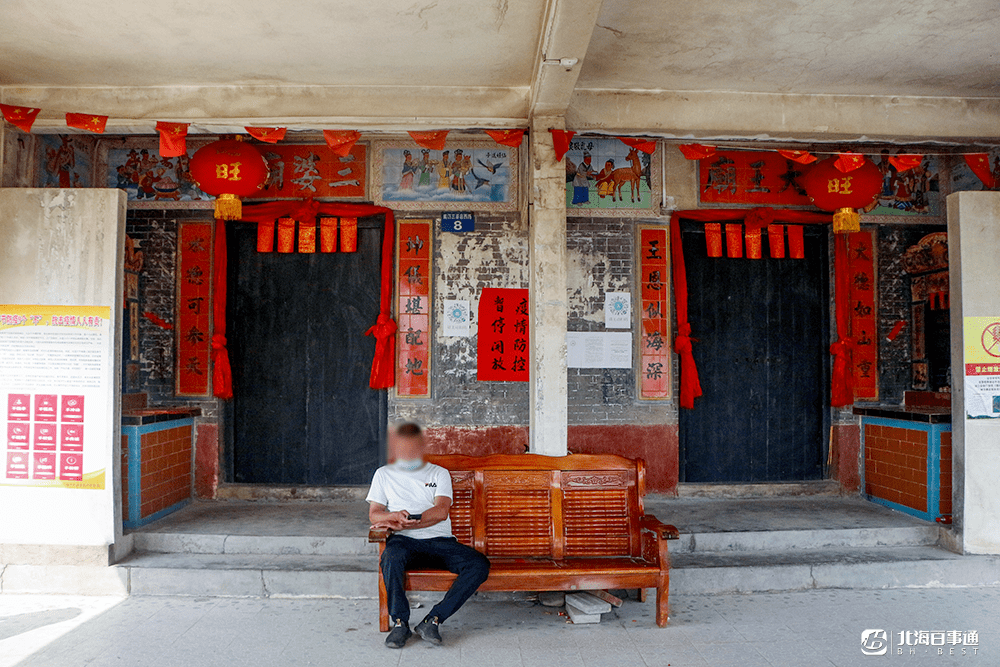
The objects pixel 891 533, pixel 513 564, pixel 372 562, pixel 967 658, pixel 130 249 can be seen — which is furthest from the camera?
pixel 130 249

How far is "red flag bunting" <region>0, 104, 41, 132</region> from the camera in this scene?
4531 mm

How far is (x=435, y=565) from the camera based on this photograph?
3.71m

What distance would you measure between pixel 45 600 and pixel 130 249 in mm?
2896

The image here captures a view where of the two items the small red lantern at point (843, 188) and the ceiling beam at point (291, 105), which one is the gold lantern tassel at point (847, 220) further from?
the ceiling beam at point (291, 105)

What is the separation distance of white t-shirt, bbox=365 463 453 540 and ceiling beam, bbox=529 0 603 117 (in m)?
2.44

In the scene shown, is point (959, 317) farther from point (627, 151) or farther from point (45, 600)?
point (45, 600)

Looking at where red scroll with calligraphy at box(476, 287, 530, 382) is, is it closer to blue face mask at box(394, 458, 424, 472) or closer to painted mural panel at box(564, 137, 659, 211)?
painted mural panel at box(564, 137, 659, 211)

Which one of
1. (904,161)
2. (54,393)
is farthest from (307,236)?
(904,161)

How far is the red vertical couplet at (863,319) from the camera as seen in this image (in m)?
6.17

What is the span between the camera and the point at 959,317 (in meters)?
4.66

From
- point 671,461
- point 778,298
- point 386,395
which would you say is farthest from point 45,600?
point 778,298

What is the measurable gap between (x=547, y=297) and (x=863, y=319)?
134 inches

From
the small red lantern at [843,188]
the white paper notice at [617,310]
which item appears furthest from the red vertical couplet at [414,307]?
the small red lantern at [843,188]

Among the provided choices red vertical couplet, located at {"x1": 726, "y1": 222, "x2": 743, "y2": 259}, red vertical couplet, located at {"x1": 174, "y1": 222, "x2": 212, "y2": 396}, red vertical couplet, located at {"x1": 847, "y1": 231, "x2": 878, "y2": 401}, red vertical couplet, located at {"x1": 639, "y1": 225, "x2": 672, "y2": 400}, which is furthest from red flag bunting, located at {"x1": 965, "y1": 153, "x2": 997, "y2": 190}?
red vertical couplet, located at {"x1": 174, "y1": 222, "x2": 212, "y2": 396}
